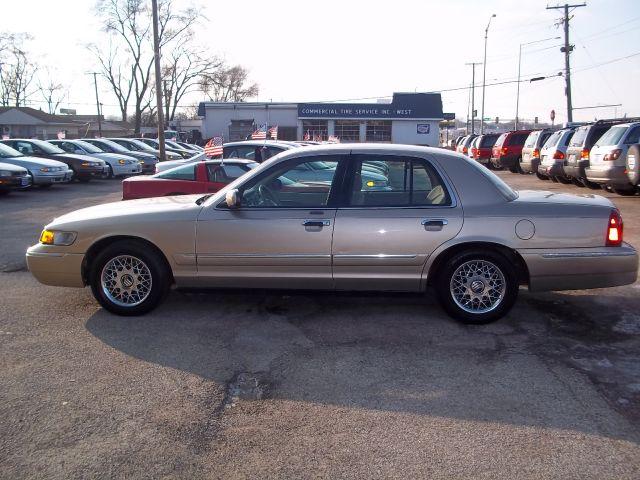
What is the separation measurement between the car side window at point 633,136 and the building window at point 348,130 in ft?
145

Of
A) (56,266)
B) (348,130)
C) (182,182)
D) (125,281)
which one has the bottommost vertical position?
(125,281)

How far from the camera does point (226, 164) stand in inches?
440

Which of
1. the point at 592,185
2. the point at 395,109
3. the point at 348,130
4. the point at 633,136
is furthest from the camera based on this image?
the point at 348,130

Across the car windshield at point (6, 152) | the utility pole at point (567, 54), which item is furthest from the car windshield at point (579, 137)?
the utility pole at point (567, 54)

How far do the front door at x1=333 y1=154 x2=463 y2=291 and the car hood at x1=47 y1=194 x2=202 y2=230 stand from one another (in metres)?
1.39

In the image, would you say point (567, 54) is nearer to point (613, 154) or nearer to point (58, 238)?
point (613, 154)

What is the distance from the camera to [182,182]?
1067 centimetres

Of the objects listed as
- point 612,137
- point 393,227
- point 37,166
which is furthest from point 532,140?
point 393,227

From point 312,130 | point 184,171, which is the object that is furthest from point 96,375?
point 312,130

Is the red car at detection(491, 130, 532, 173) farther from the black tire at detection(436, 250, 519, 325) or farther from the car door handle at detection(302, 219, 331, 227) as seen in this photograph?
the car door handle at detection(302, 219, 331, 227)

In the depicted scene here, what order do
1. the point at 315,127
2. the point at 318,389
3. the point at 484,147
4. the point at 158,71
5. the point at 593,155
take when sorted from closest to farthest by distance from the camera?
the point at 318,389 < the point at 593,155 < the point at 158,71 < the point at 484,147 < the point at 315,127

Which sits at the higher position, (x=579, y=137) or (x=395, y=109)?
(x=395, y=109)

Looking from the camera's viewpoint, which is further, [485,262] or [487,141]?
[487,141]

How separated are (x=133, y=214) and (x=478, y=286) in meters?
3.15
